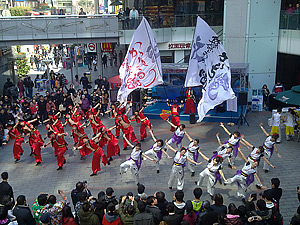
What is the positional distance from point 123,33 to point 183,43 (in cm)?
427

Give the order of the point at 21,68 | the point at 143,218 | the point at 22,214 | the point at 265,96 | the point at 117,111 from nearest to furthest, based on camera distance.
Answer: the point at 143,218, the point at 22,214, the point at 117,111, the point at 265,96, the point at 21,68

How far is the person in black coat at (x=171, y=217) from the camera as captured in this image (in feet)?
22.9

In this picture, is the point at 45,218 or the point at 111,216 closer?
the point at 111,216

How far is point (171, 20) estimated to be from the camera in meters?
23.0

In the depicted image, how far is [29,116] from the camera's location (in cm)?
1648

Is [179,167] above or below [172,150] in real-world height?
below

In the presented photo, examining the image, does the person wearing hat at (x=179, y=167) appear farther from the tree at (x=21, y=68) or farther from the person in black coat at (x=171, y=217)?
the tree at (x=21, y=68)

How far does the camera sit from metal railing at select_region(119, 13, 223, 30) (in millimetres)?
21312

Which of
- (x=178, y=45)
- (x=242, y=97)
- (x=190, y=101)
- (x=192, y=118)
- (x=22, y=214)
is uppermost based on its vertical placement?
(x=178, y=45)

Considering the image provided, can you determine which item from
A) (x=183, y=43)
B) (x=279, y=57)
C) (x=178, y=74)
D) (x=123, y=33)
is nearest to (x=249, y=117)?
(x=178, y=74)

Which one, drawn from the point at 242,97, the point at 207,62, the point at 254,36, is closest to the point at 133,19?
the point at 254,36

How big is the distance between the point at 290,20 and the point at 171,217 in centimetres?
1523

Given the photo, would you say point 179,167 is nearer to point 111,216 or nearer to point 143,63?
point 111,216

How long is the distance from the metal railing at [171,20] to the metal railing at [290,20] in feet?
13.7
